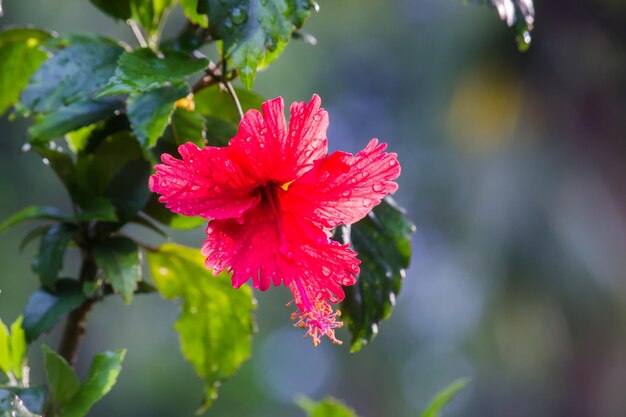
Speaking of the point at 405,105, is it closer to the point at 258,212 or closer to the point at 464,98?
the point at 464,98

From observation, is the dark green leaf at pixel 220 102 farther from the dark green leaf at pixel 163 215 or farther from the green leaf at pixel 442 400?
the green leaf at pixel 442 400

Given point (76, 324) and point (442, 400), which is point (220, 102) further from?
point (442, 400)

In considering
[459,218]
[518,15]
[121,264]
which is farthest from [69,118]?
[459,218]

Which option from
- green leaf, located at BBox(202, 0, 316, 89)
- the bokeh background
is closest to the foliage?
green leaf, located at BBox(202, 0, 316, 89)

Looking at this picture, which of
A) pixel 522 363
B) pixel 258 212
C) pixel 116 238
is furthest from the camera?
pixel 522 363

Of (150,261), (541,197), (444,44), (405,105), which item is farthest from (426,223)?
(150,261)
